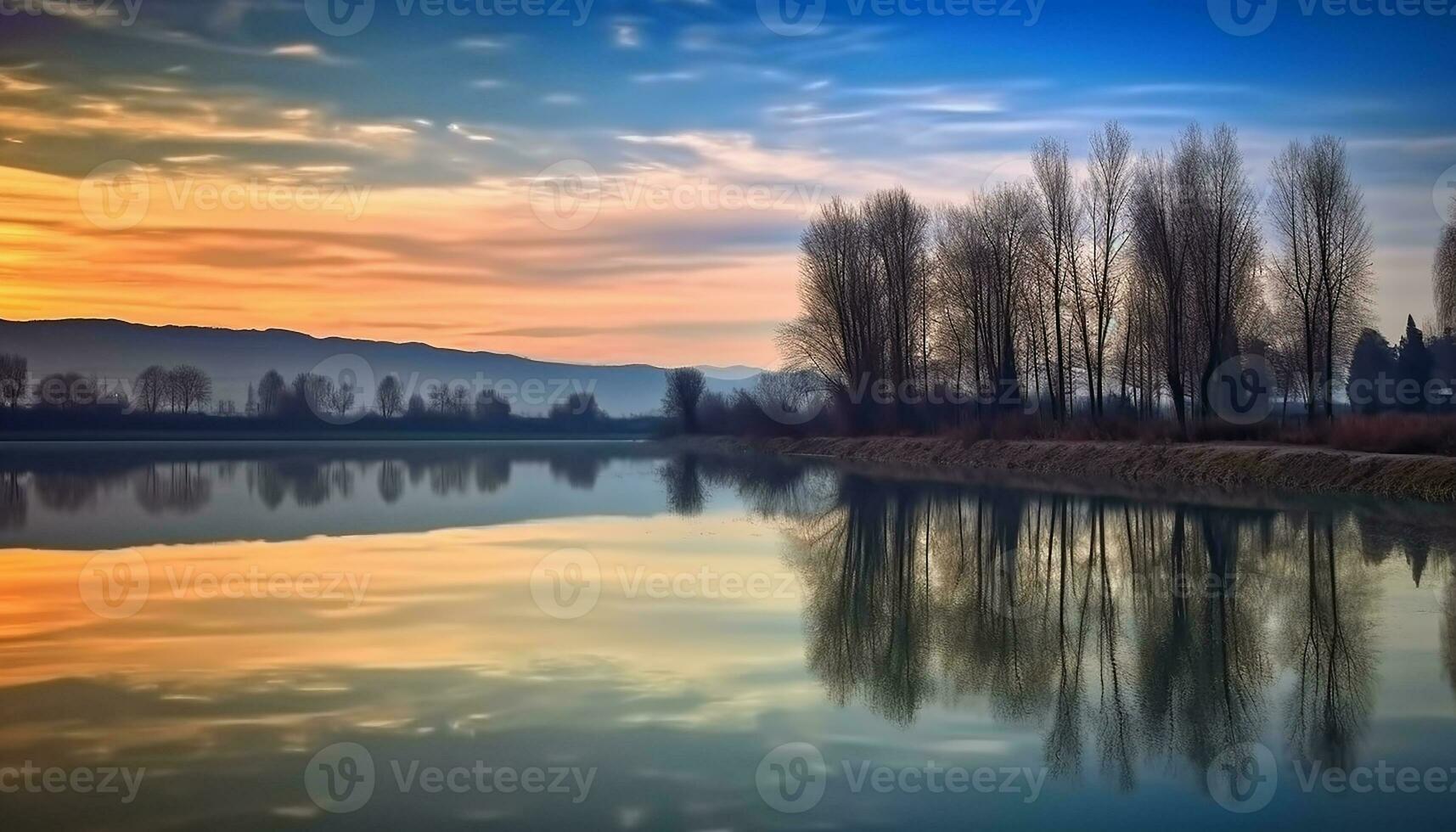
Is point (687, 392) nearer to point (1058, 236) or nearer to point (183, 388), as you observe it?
point (1058, 236)

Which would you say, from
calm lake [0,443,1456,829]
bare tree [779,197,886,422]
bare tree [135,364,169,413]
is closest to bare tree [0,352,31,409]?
bare tree [135,364,169,413]

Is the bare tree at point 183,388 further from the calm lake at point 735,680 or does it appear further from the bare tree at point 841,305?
the calm lake at point 735,680

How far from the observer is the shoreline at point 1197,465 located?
2705cm

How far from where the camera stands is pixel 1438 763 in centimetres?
681

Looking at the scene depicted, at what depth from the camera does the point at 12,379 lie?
382 feet

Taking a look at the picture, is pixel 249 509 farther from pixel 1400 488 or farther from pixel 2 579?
pixel 1400 488

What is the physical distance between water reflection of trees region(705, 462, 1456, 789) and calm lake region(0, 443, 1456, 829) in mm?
51

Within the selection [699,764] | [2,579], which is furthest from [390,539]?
[699,764]

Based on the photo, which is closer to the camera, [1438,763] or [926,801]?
[926,801]

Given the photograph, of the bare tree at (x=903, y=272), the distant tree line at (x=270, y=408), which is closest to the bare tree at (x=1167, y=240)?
the bare tree at (x=903, y=272)

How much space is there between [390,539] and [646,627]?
9.72 m

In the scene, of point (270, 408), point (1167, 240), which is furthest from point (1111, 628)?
point (270, 408)

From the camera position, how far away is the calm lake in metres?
6.26

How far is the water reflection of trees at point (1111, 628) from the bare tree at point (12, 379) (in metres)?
113
